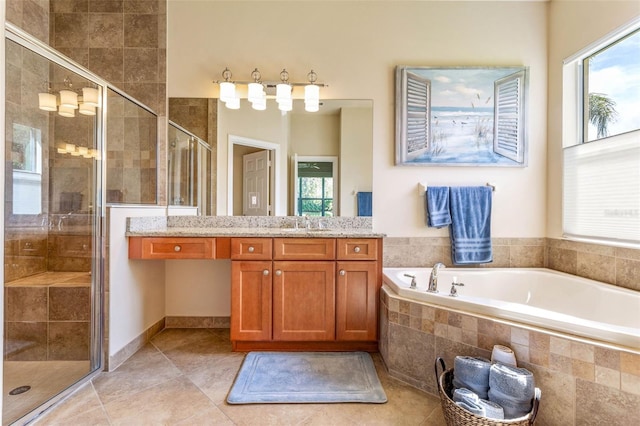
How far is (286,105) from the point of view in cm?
246

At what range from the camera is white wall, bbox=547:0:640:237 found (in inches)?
83.3

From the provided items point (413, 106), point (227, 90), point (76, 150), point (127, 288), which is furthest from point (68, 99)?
point (413, 106)

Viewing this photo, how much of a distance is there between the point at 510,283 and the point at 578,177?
3.14 feet

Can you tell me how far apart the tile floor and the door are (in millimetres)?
1210

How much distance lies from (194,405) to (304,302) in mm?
861

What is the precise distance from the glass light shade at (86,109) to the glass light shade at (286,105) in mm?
1310

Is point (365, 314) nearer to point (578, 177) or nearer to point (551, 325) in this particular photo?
point (551, 325)

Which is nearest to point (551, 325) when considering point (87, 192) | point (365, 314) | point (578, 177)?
point (365, 314)

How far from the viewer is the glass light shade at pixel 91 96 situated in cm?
192

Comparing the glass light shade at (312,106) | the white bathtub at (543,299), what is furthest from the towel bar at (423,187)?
the glass light shade at (312,106)

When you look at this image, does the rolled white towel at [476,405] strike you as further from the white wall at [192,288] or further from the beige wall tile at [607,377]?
the white wall at [192,288]

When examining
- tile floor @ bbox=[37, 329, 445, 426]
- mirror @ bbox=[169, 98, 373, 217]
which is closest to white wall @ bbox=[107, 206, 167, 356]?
tile floor @ bbox=[37, 329, 445, 426]

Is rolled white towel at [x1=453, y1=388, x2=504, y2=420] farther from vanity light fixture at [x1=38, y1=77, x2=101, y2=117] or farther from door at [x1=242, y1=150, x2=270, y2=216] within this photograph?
vanity light fixture at [x1=38, y1=77, x2=101, y2=117]

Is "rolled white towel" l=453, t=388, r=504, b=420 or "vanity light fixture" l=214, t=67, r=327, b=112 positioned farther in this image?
"vanity light fixture" l=214, t=67, r=327, b=112
